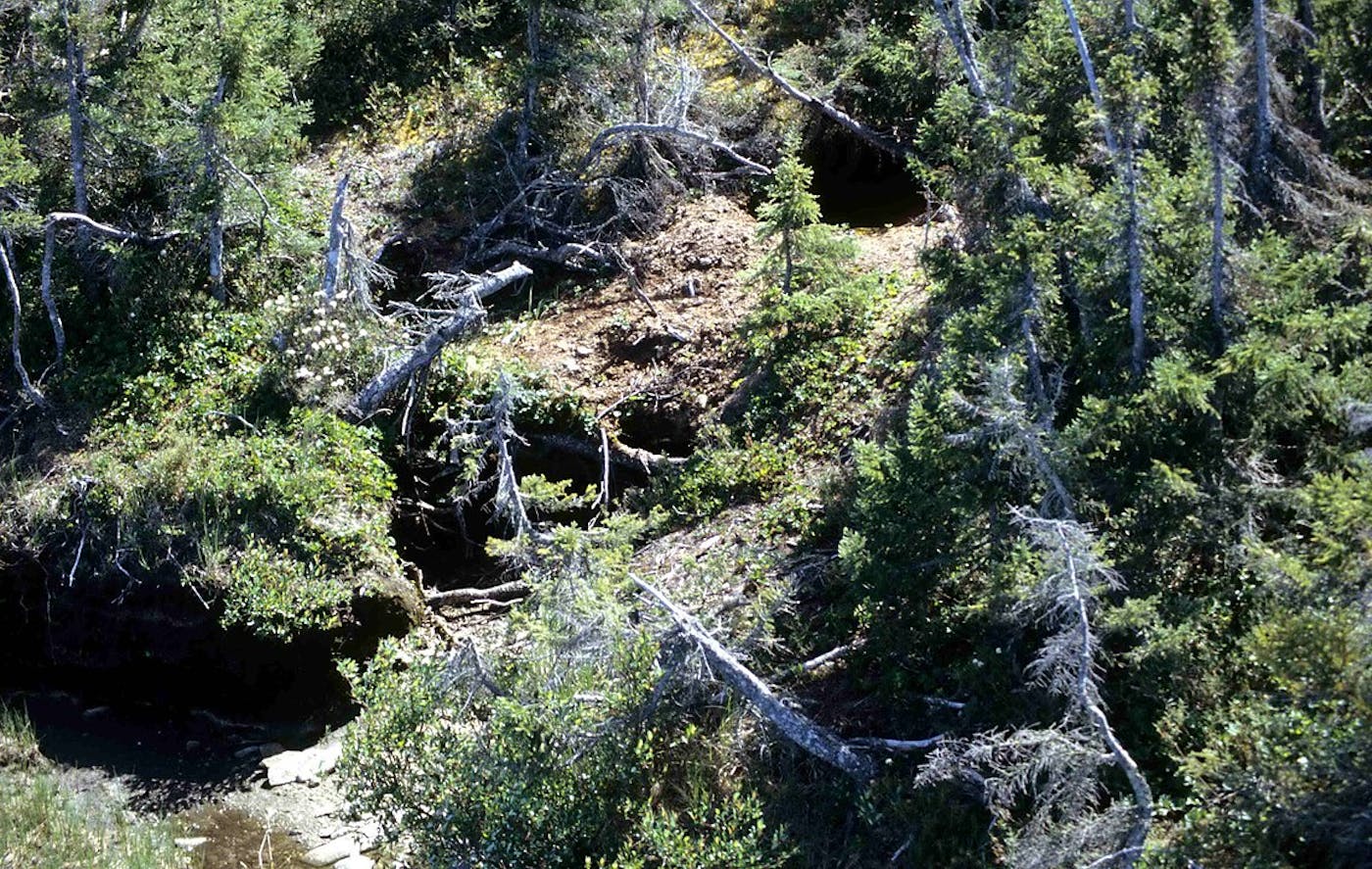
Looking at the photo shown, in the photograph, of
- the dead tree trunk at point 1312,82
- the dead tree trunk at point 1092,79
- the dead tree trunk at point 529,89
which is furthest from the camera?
the dead tree trunk at point 529,89

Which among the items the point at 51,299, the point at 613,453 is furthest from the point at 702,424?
the point at 51,299

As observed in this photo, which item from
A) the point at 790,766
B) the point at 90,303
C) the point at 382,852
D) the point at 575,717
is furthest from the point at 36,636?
the point at 790,766

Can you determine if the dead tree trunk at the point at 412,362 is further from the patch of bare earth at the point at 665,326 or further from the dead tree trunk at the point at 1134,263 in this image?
the dead tree trunk at the point at 1134,263

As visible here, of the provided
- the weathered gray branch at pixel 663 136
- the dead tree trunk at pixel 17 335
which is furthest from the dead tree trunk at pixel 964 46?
the dead tree trunk at pixel 17 335

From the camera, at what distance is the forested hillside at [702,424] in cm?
708

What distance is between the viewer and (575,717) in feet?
26.3

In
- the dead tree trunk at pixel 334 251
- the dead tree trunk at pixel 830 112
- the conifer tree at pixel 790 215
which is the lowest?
the dead tree trunk at pixel 334 251

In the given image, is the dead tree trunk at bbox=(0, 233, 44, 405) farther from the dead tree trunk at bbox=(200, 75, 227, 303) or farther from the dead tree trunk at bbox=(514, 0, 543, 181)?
the dead tree trunk at bbox=(514, 0, 543, 181)

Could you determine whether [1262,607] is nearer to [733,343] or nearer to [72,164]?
[733,343]

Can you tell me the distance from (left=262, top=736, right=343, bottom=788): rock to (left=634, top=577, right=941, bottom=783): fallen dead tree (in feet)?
10.3

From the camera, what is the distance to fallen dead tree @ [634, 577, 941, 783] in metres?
7.75

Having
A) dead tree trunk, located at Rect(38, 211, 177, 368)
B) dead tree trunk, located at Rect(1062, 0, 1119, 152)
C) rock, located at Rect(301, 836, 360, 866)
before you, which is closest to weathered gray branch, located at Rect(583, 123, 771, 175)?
dead tree trunk, located at Rect(38, 211, 177, 368)

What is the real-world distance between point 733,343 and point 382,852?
4.98 m

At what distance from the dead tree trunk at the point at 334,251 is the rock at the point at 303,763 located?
12.7ft
